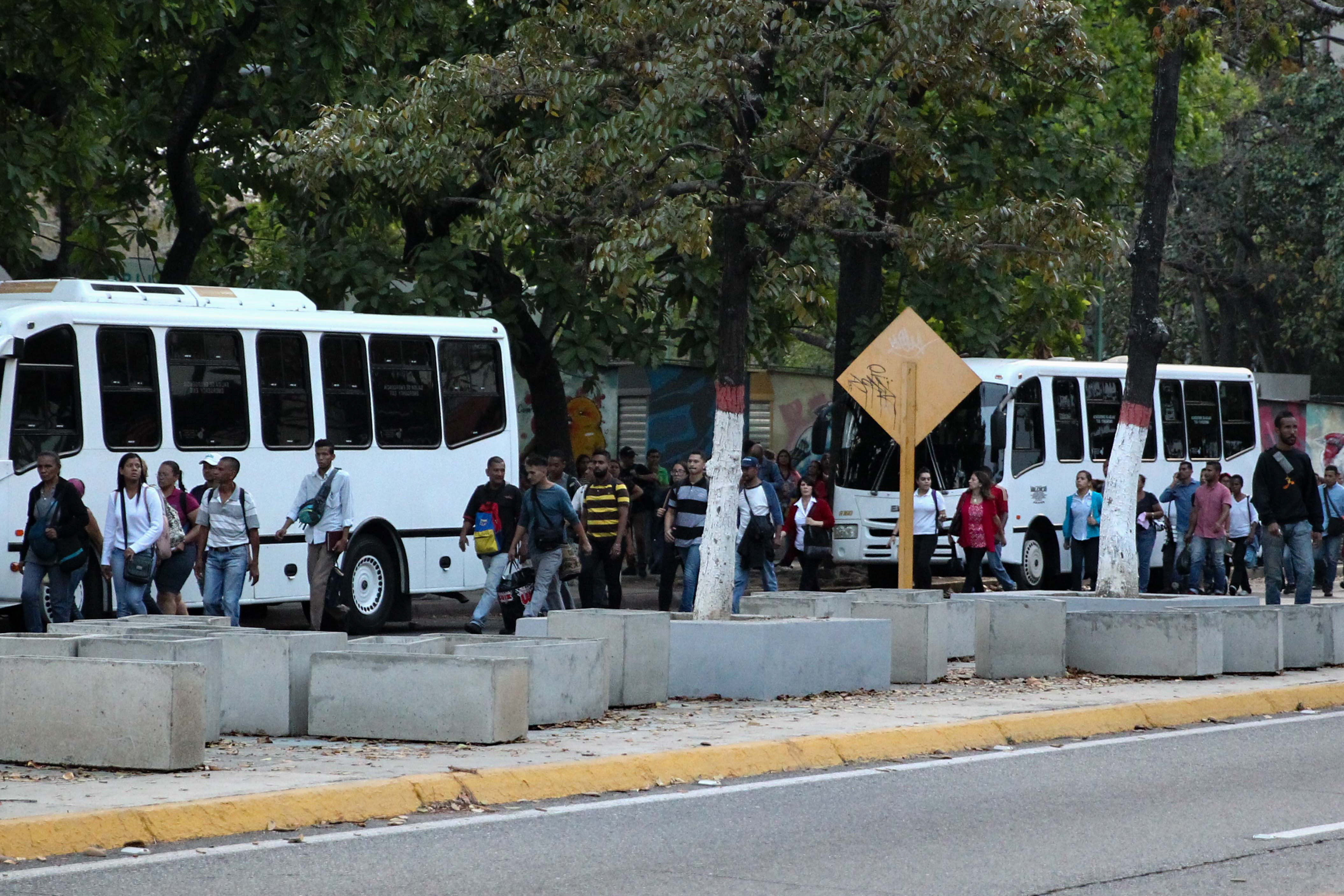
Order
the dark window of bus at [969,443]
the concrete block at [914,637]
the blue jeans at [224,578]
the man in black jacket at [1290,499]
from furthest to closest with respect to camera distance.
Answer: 1. the dark window of bus at [969,443]
2. the man in black jacket at [1290,499]
3. the blue jeans at [224,578]
4. the concrete block at [914,637]

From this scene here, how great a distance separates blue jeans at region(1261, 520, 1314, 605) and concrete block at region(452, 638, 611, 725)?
25.6 ft

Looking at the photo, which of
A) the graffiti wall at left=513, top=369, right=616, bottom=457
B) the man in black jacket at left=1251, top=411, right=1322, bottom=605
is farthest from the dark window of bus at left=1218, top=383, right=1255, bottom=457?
the man in black jacket at left=1251, top=411, right=1322, bottom=605

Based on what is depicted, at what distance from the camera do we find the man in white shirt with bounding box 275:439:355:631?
660 inches

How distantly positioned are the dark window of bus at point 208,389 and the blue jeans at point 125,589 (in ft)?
7.68

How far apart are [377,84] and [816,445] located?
996 centimetres

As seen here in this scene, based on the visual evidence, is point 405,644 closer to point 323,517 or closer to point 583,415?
point 323,517

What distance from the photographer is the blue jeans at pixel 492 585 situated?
55.8ft

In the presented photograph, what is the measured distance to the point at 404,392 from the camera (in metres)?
19.4

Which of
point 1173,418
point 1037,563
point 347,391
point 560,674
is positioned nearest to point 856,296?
point 1037,563

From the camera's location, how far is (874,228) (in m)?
22.4

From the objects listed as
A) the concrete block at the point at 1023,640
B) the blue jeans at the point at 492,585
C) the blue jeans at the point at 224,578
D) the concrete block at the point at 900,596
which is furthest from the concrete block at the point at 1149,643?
the blue jeans at the point at 224,578

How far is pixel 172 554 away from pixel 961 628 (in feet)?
21.1

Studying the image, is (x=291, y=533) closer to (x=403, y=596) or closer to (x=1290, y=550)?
(x=403, y=596)

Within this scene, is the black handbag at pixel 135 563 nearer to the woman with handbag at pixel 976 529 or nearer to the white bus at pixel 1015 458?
the woman with handbag at pixel 976 529
